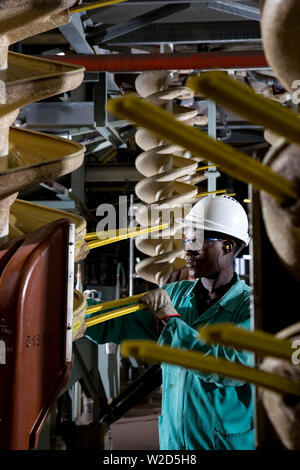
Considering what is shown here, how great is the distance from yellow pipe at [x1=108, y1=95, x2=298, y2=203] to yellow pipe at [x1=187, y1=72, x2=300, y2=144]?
36 millimetres

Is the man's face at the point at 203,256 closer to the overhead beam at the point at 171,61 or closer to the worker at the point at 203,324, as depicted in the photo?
the worker at the point at 203,324

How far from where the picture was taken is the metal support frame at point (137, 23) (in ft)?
10.6

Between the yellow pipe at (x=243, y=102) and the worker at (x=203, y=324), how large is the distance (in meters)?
1.52

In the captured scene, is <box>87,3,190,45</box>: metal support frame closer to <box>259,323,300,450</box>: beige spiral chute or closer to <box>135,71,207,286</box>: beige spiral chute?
<box>135,71,207,286</box>: beige spiral chute

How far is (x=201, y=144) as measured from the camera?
52cm

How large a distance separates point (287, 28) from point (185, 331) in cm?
148

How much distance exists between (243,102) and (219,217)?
6.79 feet

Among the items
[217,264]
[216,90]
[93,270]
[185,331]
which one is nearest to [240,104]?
[216,90]

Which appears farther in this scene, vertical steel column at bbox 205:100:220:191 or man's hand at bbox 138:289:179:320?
vertical steel column at bbox 205:100:220:191

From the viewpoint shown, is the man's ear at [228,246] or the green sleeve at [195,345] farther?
the man's ear at [228,246]

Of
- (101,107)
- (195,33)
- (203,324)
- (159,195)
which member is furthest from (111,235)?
(101,107)

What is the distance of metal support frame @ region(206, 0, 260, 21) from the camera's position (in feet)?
10.1

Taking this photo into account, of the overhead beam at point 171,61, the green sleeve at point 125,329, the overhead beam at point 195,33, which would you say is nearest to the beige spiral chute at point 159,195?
the overhead beam at point 171,61

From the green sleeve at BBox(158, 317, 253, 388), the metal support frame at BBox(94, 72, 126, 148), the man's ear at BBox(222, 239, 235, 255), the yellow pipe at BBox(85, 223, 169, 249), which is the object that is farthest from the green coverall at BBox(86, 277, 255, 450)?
the metal support frame at BBox(94, 72, 126, 148)
